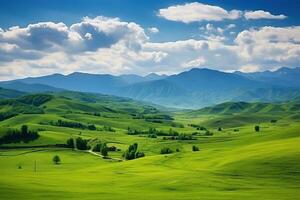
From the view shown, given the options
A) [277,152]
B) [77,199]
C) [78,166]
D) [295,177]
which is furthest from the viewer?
[78,166]

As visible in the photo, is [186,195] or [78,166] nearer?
[186,195]

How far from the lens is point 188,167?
150 metres

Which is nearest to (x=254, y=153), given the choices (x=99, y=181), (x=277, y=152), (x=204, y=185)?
(x=277, y=152)

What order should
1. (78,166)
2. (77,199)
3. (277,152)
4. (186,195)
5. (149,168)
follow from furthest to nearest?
(78,166)
(149,168)
(277,152)
(186,195)
(77,199)

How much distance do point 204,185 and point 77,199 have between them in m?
34.7

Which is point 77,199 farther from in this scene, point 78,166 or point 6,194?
point 78,166

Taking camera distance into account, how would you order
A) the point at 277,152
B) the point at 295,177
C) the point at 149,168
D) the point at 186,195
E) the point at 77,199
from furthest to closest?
the point at 149,168
the point at 277,152
the point at 295,177
the point at 186,195
the point at 77,199

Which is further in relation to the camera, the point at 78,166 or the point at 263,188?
the point at 78,166

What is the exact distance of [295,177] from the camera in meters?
117

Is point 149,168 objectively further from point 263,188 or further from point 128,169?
point 263,188

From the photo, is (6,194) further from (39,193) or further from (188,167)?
(188,167)

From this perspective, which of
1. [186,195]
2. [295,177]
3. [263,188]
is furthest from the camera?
[295,177]

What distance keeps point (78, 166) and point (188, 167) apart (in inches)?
2070

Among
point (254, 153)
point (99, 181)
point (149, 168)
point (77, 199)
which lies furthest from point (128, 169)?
point (77, 199)
